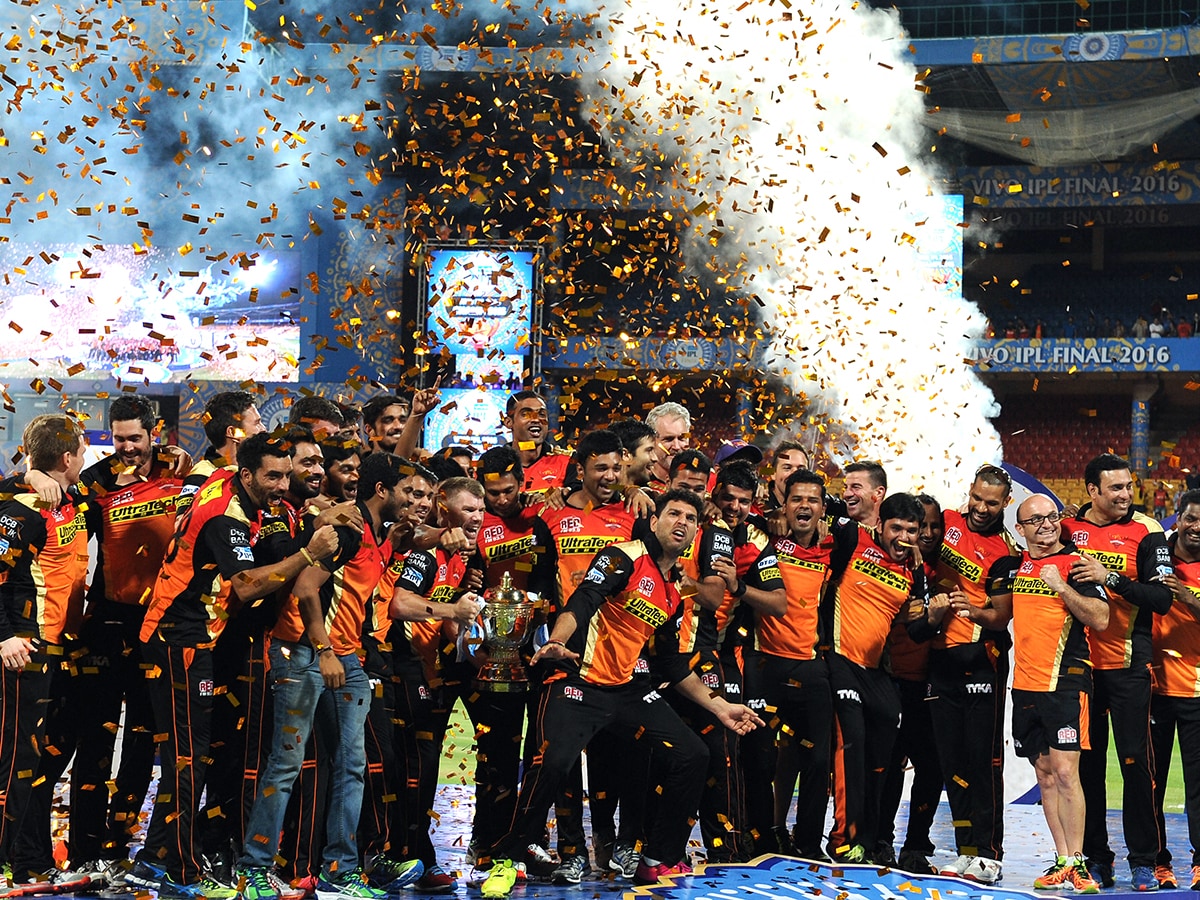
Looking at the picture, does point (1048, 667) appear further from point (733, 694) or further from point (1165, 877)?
point (733, 694)

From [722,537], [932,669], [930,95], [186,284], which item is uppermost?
[930,95]

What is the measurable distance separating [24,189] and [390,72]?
7767 millimetres

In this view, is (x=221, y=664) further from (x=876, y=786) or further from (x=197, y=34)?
(x=197, y=34)

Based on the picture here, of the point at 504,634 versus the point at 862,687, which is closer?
the point at 504,634

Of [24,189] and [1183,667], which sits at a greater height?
[24,189]

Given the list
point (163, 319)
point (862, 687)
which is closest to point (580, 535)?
point (862, 687)

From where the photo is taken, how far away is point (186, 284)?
3188 centimetres

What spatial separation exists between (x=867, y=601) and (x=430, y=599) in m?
2.26

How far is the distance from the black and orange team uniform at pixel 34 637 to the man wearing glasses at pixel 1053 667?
168 inches

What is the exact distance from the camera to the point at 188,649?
602 centimetres

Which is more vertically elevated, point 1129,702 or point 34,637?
point 34,637

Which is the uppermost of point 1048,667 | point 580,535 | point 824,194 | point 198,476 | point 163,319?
point 824,194

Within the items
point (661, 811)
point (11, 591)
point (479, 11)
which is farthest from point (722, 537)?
point (479, 11)

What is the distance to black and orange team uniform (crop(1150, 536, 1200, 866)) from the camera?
7492mm
